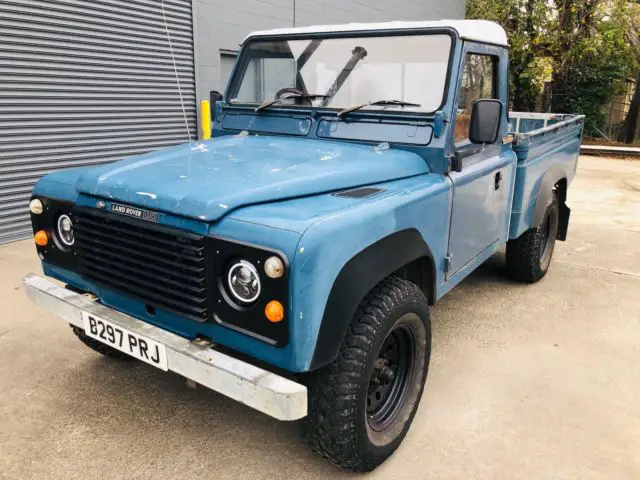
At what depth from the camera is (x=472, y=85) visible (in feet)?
10.8

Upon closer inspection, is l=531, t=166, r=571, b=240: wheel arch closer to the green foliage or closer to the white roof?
the white roof

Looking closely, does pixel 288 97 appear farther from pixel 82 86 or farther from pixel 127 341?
pixel 82 86

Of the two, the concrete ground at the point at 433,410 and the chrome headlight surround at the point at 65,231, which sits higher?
the chrome headlight surround at the point at 65,231

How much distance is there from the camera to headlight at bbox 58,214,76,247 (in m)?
2.68

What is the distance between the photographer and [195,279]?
2.11m

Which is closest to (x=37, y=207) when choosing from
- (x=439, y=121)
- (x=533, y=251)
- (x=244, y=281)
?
(x=244, y=281)

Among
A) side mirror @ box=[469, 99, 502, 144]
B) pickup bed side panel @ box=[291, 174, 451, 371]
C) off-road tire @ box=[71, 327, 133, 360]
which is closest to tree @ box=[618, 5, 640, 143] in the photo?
side mirror @ box=[469, 99, 502, 144]

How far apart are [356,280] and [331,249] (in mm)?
186

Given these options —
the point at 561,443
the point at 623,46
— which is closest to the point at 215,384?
the point at 561,443

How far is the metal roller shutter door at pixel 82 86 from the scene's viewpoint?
5.90 m

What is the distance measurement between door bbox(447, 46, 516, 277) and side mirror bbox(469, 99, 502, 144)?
0.45 ft

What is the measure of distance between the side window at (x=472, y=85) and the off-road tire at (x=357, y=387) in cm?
116

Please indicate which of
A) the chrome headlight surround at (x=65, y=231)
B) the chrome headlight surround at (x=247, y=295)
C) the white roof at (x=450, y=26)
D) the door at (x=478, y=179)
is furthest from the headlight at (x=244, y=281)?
the white roof at (x=450, y=26)

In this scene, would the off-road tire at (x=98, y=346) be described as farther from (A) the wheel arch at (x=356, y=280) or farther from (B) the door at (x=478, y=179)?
(B) the door at (x=478, y=179)
